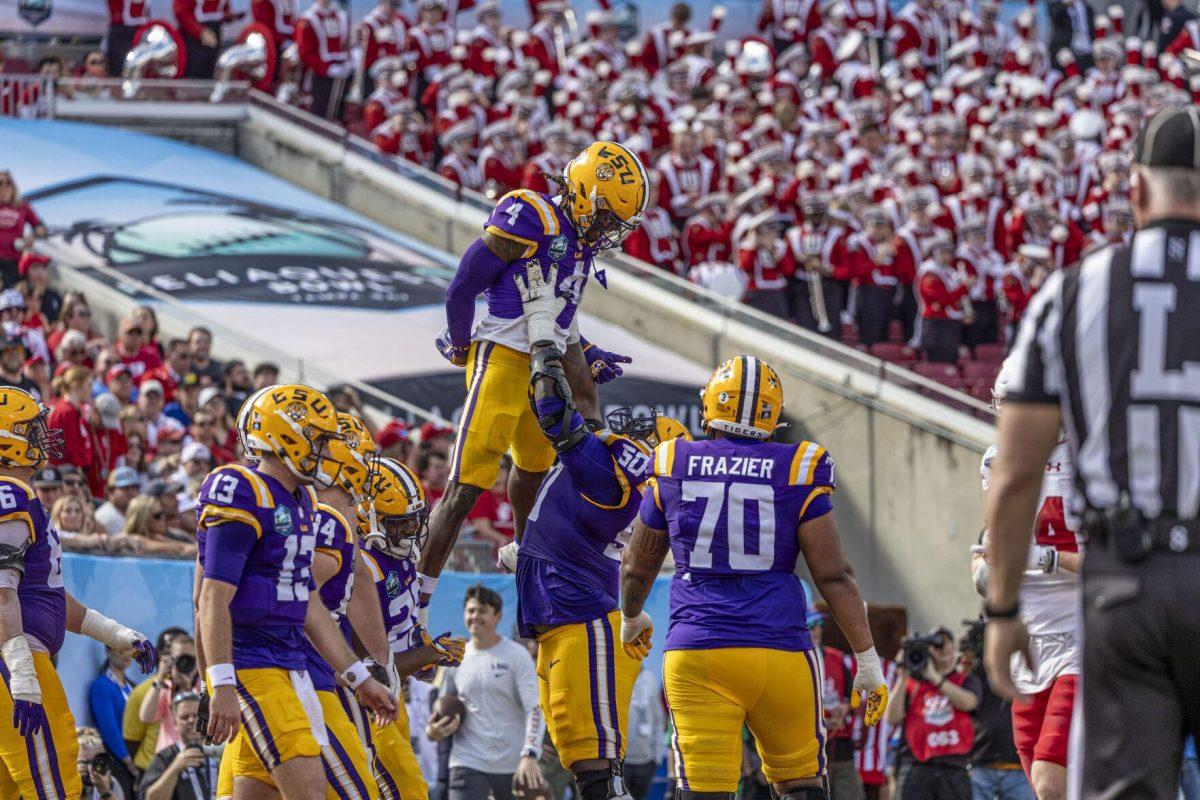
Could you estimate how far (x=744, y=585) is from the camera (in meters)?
7.91

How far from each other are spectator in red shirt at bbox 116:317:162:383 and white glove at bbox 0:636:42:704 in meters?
8.29

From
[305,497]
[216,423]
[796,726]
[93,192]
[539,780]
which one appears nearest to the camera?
[305,497]

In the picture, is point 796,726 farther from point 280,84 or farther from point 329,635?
point 280,84

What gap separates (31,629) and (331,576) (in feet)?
4.92

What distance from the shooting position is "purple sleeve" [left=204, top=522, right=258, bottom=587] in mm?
7086

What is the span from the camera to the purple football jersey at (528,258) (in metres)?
8.79

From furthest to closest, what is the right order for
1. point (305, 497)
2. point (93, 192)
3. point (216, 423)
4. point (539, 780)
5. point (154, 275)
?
point (93, 192), point (154, 275), point (216, 423), point (539, 780), point (305, 497)

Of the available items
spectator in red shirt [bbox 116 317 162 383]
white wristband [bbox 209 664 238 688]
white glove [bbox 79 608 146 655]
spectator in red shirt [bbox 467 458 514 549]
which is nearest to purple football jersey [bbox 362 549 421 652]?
white glove [bbox 79 608 146 655]

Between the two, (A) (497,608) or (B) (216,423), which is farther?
(B) (216,423)

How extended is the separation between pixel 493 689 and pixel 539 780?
2.46ft

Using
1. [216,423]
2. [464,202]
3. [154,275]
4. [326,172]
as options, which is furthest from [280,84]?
[216,423]

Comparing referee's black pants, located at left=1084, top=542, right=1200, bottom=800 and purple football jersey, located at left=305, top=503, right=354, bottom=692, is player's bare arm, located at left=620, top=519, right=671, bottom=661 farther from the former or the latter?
referee's black pants, located at left=1084, top=542, right=1200, bottom=800

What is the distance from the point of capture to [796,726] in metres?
7.98

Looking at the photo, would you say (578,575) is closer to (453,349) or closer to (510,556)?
(510,556)
